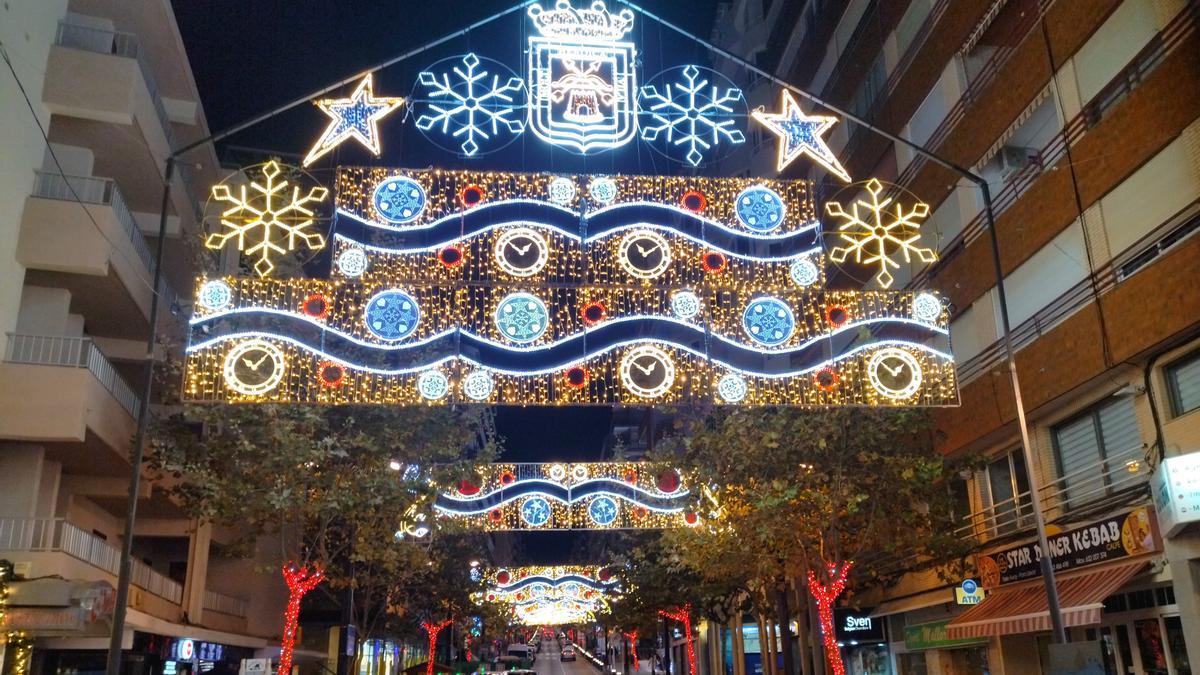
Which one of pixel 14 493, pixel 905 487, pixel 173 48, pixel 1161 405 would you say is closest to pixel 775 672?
pixel 905 487

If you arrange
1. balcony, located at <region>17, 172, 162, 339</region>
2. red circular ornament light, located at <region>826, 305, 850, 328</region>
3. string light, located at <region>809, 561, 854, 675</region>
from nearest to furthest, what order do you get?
red circular ornament light, located at <region>826, 305, 850, 328</region>
string light, located at <region>809, 561, 854, 675</region>
balcony, located at <region>17, 172, 162, 339</region>

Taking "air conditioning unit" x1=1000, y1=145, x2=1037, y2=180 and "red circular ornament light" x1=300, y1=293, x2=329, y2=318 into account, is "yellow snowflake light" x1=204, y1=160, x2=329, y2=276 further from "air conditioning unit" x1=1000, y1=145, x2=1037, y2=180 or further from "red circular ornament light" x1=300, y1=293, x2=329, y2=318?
"air conditioning unit" x1=1000, y1=145, x2=1037, y2=180

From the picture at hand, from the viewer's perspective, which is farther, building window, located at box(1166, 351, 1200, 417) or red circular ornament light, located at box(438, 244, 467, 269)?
red circular ornament light, located at box(438, 244, 467, 269)

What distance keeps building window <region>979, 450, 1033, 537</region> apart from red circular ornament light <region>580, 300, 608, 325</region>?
1131 centimetres

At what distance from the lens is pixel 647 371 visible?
16516 mm

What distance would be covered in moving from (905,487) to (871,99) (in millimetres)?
15431

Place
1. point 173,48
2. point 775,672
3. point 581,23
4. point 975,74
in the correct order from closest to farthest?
point 581,23
point 975,74
point 173,48
point 775,672

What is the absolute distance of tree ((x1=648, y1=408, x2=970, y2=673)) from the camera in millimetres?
21484

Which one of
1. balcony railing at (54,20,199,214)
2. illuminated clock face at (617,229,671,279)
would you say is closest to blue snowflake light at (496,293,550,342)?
illuminated clock face at (617,229,671,279)

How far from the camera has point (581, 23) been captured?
1712 centimetres

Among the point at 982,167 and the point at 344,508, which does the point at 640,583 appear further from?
the point at 982,167

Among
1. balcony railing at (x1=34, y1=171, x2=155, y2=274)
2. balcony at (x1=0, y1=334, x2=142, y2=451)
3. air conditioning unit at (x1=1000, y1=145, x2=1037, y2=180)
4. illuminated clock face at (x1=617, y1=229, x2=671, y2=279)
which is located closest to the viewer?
illuminated clock face at (x1=617, y1=229, x2=671, y2=279)

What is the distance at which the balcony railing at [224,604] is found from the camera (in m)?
33.2

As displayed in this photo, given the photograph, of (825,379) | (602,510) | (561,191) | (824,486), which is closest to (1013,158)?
(824,486)
